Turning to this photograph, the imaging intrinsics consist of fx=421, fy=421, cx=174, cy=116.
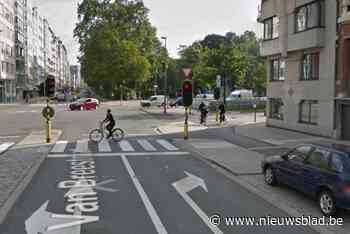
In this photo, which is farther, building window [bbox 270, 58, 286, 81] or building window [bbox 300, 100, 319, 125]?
building window [bbox 270, 58, 286, 81]

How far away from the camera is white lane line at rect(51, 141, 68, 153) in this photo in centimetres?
1895

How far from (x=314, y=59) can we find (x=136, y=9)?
62.7 meters

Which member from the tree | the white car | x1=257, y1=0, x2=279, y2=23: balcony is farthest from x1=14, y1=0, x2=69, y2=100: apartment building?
x1=257, y1=0, x2=279, y2=23: balcony

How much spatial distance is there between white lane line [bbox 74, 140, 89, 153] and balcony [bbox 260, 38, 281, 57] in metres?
15.6

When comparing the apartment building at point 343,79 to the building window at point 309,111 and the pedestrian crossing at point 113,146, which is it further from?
the pedestrian crossing at point 113,146

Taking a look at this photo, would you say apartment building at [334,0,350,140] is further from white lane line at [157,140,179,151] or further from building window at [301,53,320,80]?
white lane line at [157,140,179,151]

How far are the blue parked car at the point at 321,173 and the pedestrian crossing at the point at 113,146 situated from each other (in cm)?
893

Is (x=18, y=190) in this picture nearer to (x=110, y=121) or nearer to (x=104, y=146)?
(x=104, y=146)

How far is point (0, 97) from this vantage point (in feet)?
272

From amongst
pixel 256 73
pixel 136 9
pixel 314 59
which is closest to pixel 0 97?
pixel 136 9

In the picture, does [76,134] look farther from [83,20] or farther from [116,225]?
[83,20]

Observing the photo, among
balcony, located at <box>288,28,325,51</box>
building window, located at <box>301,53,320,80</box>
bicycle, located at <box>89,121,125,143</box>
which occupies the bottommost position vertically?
bicycle, located at <box>89,121,125,143</box>

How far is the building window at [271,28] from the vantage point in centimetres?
3078

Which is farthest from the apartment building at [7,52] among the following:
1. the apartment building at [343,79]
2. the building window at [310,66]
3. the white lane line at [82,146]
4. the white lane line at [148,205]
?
the white lane line at [148,205]
